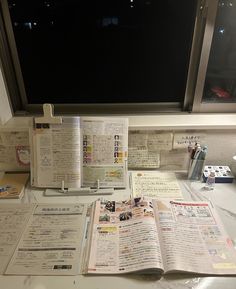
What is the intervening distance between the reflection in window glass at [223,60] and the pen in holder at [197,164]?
35 centimetres

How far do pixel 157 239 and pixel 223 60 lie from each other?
940 millimetres

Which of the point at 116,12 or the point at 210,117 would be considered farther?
the point at 210,117

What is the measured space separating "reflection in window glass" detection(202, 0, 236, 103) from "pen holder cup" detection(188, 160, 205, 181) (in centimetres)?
38

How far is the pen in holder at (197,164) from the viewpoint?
115 centimetres

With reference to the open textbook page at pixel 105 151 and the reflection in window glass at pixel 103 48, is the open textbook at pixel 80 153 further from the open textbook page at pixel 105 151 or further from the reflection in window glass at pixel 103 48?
the reflection in window glass at pixel 103 48

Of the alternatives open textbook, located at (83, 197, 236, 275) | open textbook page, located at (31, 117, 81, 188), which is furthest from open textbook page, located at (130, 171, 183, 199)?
open textbook page, located at (31, 117, 81, 188)

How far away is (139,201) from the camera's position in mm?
1018

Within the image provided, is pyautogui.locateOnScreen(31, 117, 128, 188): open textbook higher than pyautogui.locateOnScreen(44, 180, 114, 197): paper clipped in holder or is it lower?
higher

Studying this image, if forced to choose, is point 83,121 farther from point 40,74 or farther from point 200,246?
point 200,246

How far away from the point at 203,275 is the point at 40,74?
1.14 metres

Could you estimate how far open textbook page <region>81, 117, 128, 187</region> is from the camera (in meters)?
1.11

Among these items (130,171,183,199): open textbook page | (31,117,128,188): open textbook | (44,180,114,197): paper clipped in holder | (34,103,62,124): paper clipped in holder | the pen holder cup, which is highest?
(34,103,62,124): paper clipped in holder

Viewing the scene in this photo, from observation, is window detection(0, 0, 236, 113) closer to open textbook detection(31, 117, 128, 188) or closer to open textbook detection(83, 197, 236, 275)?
open textbook detection(31, 117, 128, 188)

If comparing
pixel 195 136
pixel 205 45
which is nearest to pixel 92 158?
pixel 195 136
